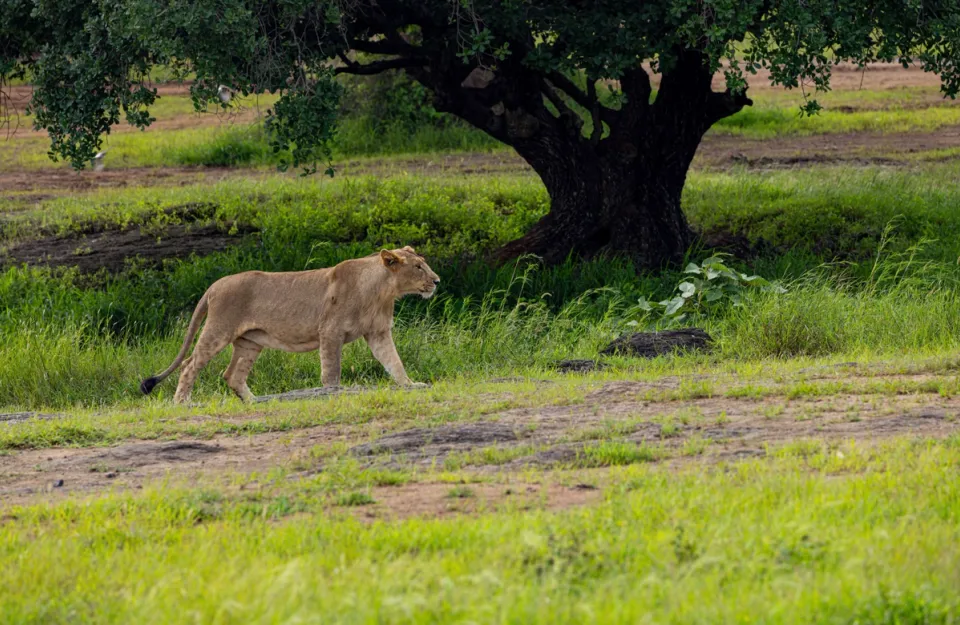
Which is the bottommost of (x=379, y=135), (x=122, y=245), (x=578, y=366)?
(x=578, y=366)

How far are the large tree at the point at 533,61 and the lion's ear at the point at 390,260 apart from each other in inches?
106

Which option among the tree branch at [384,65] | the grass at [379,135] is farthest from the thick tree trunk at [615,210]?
the grass at [379,135]

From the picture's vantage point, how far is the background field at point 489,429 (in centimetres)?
508

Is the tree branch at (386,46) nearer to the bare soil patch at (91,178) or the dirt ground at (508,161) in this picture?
the dirt ground at (508,161)

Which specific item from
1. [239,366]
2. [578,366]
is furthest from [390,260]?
[578,366]

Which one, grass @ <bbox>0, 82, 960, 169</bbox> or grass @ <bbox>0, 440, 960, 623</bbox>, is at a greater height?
grass @ <bbox>0, 82, 960, 169</bbox>

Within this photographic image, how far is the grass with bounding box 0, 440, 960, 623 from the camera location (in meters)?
4.77

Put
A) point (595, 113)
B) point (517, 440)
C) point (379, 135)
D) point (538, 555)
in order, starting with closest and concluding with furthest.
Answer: point (538, 555) < point (517, 440) < point (595, 113) < point (379, 135)

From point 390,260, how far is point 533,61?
152 inches

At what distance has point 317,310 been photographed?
11.0m

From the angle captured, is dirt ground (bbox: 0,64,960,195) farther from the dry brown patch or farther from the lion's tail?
the dry brown patch

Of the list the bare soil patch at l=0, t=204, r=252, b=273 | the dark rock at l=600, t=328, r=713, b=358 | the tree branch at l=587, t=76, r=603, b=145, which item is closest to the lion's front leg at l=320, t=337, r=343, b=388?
the dark rock at l=600, t=328, r=713, b=358

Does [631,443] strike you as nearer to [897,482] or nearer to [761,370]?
[897,482]

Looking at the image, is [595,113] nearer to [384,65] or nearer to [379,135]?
[384,65]
